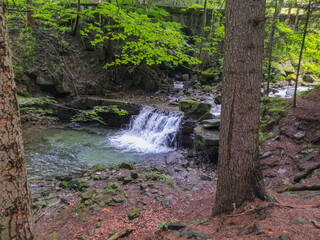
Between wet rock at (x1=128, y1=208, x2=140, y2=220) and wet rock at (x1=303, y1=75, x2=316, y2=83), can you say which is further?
wet rock at (x1=303, y1=75, x2=316, y2=83)

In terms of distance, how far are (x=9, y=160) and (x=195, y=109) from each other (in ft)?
28.9

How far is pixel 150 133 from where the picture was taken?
10914mm

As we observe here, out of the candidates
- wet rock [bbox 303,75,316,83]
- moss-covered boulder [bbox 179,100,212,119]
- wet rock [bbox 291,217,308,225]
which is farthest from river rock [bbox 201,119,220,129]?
wet rock [bbox 303,75,316,83]

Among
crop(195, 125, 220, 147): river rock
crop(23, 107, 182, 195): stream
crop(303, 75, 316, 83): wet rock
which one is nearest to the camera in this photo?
crop(23, 107, 182, 195): stream

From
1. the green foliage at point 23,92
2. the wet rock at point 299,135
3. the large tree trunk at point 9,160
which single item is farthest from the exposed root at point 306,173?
the green foliage at point 23,92

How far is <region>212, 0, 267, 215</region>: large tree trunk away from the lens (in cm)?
287

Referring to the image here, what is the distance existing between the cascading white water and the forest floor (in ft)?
7.22

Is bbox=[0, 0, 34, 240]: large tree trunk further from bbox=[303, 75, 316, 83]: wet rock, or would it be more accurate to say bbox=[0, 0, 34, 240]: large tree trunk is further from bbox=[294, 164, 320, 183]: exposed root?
bbox=[303, 75, 316, 83]: wet rock

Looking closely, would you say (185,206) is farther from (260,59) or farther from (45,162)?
(45,162)

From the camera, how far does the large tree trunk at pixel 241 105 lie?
287 cm

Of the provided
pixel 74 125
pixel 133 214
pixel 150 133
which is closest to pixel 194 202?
pixel 133 214

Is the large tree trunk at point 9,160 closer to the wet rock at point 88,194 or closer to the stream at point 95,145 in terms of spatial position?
the wet rock at point 88,194

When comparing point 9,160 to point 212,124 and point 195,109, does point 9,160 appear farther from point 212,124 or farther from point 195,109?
point 195,109

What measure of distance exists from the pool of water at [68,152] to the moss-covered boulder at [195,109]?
253 cm
